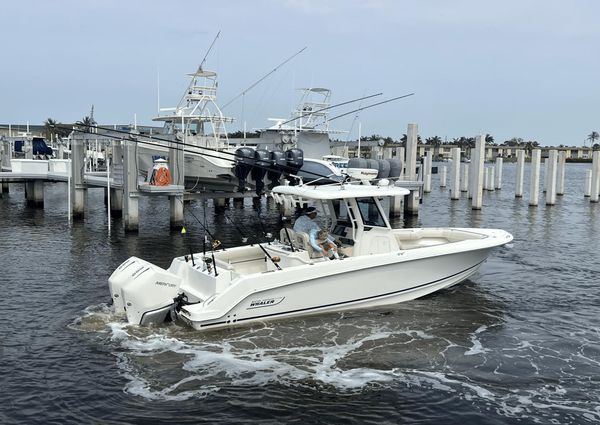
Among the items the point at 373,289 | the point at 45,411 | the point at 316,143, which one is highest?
the point at 316,143

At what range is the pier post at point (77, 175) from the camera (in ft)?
83.4

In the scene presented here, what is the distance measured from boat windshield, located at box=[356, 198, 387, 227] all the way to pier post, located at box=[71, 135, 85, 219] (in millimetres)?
16249

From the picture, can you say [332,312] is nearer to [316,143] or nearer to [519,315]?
[519,315]

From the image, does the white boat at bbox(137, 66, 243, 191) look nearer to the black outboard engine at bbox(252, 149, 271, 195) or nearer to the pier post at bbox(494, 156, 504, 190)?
the black outboard engine at bbox(252, 149, 271, 195)

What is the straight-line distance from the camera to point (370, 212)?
13062 millimetres

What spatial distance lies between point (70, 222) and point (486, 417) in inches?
880

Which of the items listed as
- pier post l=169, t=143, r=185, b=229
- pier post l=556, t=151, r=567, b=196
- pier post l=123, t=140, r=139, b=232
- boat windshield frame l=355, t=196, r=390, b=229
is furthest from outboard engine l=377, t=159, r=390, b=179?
pier post l=556, t=151, r=567, b=196

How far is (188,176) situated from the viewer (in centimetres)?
2738

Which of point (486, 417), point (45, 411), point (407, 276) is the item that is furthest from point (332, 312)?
point (45, 411)

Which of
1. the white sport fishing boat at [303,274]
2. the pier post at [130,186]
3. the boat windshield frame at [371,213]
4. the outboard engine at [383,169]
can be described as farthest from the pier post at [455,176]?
the boat windshield frame at [371,213]

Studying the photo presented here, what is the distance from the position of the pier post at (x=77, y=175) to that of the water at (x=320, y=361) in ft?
32.2

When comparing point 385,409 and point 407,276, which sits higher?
point 407,276

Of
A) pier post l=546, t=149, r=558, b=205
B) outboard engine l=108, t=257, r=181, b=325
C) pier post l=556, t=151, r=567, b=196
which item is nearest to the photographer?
outboard engine l=108, t=257, r=181, b=325

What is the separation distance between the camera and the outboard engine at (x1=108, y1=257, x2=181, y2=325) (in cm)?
1075
